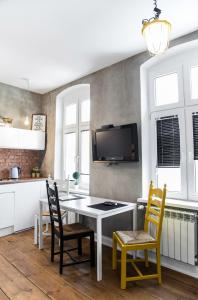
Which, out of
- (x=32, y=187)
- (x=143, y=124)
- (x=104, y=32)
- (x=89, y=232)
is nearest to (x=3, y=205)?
(x=32, y=187)

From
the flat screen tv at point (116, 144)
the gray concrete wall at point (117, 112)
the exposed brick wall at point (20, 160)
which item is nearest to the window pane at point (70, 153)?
the exposed brick wall at point (20, 160)

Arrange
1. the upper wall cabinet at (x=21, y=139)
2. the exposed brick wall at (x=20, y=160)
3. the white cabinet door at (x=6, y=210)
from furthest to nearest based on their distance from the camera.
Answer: the exposed brick wall at (x=20, y=160) < the upper wall cabinet at (x=21, y=139) < the white cabinet door at (x=6, y=210)

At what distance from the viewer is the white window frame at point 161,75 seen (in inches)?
109

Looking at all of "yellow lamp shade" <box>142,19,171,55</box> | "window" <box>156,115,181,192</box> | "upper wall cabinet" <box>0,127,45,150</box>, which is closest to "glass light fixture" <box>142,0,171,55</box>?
"yellow lamp shade" <box>142,19,171,55</box>

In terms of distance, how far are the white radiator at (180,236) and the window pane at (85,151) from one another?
1872 millimetres

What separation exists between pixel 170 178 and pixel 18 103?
11.3 feet

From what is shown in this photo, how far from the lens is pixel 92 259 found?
259cm

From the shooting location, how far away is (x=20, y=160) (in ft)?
14.7

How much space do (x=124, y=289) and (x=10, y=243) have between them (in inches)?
79.7

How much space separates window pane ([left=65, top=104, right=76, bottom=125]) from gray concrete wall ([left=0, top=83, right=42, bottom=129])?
30.4 inches

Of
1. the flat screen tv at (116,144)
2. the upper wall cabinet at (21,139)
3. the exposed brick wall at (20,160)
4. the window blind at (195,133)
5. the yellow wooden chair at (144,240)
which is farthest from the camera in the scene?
the exposed brick wall at (20,160)

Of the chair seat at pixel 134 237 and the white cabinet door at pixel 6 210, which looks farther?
the white cabinet door at pixel 6 210

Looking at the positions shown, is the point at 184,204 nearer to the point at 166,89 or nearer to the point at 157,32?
the point at 166,89

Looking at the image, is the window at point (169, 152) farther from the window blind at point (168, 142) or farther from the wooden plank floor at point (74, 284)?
the wooden plank floor at point (74, 284)
